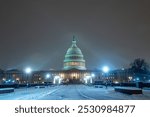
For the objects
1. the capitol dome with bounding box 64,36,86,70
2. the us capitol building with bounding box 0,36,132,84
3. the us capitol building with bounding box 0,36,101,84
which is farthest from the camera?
the capitol dome with bounding box 64,36,86,70

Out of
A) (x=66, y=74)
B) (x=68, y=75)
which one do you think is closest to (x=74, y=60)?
(x=66, y=74)

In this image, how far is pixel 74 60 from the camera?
142m

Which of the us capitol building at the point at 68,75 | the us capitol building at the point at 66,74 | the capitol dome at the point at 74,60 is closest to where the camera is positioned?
the us capitol building at the point at 68,75

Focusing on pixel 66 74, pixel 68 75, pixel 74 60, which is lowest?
pixel 68 75

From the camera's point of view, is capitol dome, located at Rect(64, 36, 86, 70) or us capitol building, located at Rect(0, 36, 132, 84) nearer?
us capitol building, located at Rect(0, 36, 132, 84)

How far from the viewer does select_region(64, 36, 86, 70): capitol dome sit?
143000 millimetres

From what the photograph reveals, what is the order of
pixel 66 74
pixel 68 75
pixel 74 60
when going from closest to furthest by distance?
pixel 68 75 → pixel 66 74 → pixel 74 60

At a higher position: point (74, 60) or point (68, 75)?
point (74, 60)

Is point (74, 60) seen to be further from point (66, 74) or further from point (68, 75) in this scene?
point (68, 75)

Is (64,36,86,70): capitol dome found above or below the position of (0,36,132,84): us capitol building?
above

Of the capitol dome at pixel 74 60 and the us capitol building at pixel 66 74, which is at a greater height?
the capitol dome at pixel 74 60

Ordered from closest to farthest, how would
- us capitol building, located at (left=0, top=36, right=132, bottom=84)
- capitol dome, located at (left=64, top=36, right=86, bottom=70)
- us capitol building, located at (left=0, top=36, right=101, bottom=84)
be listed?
us capitol building, located at (left=0, top=36, right=132, bottom=84)
us capitol building, located at (left=0, top=36, right=101, bottom=84)
capitol dome, located at (left=64, top=36, right=86, bottom=70)

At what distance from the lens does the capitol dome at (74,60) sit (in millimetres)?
143000

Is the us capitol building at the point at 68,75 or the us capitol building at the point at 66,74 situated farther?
the us capitol building at the point at 66,74
